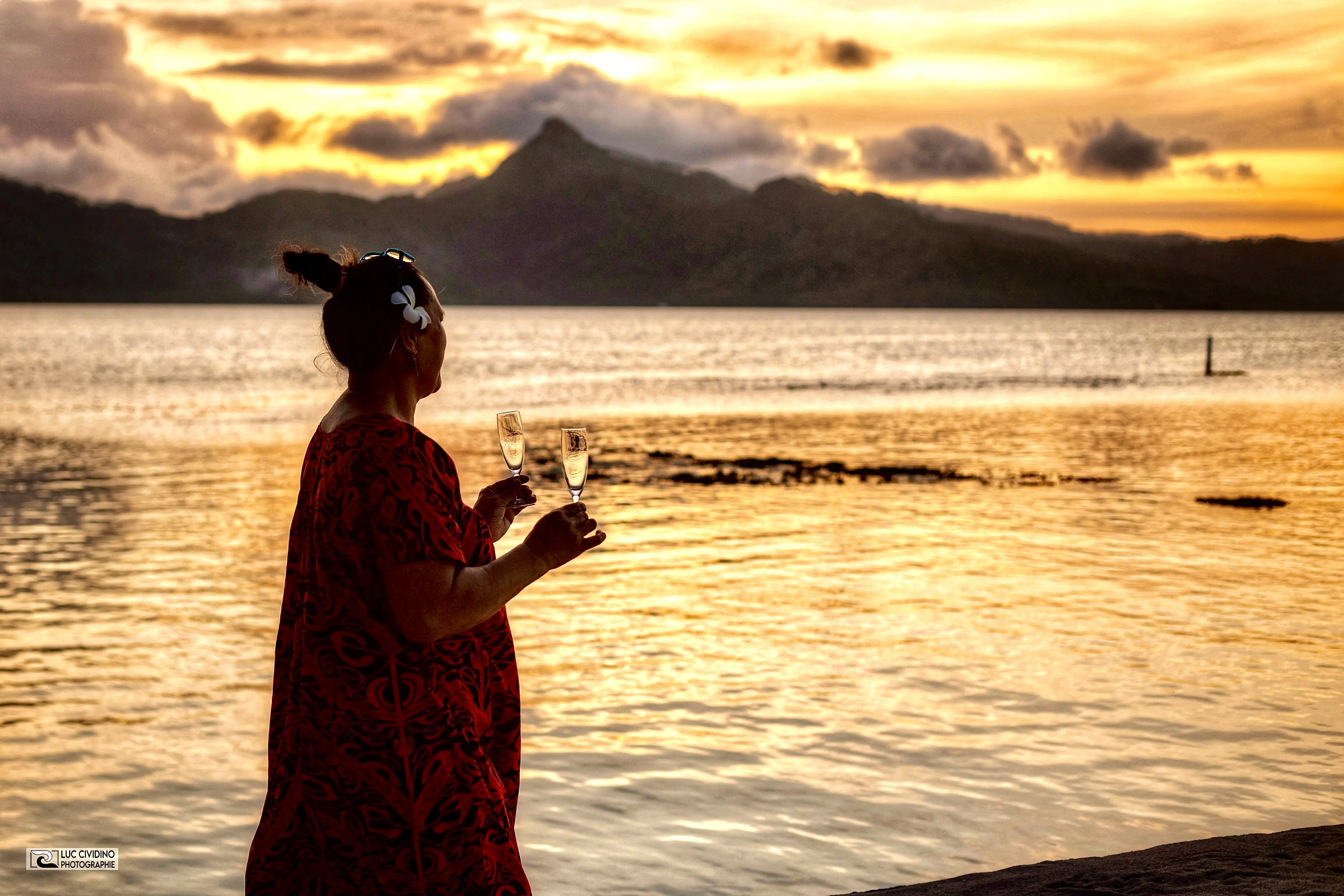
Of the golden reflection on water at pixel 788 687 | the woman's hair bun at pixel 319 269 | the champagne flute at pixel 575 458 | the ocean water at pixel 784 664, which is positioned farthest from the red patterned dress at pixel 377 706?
the golden reflection on water at pixel 788 687

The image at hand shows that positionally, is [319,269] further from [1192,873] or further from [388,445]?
[1192,873]

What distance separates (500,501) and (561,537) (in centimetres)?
59

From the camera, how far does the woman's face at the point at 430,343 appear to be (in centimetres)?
304

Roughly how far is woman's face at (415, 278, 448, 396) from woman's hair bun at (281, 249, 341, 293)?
203mm

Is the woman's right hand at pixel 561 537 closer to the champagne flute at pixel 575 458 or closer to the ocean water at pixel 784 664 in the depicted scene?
the champagne flute at pixel 575 458

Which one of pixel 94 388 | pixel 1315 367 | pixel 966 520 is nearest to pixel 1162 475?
pixel 966 520

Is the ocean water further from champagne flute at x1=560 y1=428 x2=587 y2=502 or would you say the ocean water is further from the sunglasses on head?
champagne flute at x1=560 y1=428 x2=587 y2=502

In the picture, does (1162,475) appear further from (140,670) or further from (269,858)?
(269,858)

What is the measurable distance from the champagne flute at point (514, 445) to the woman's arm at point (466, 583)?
1.82 ft

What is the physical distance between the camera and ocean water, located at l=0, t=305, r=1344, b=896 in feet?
22.1

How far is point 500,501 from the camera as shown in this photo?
3500 mm

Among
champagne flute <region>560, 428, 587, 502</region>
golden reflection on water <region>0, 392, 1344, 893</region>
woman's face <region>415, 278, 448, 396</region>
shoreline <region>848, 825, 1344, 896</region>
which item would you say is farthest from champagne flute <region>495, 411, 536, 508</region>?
golden reflection on water <region>0, 392, 1344, 893</region>

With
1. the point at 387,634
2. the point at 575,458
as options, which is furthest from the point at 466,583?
the point at 575,458

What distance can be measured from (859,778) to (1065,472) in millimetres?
18182
